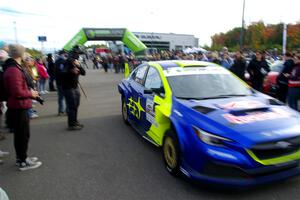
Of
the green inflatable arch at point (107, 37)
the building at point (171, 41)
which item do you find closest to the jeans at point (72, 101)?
the green inflatable arch at point (107, 37)

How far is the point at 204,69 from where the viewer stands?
5.46 metres

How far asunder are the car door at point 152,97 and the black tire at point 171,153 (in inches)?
21.1

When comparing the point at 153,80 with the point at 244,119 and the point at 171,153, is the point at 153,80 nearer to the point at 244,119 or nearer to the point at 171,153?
the point at 171,153

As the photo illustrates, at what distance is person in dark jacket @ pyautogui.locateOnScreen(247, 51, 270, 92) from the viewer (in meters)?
8.96

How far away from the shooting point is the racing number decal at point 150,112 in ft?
16.6

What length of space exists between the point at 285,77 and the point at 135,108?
3.91 metres

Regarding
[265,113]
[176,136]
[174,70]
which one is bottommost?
[176,136]

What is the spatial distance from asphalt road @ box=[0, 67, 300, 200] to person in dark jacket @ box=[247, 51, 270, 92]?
4.31 metres

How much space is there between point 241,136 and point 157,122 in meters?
1.65

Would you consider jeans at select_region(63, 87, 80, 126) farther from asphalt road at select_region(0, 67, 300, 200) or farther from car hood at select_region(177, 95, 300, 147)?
car hood at select_region(177, 95, 300, 147)

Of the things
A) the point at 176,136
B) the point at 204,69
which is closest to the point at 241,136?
the point at 176,136

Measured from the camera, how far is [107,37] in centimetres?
2684

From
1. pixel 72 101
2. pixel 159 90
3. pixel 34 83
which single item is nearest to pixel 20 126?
pixel 34 83

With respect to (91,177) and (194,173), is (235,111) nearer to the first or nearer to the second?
(194,173)
